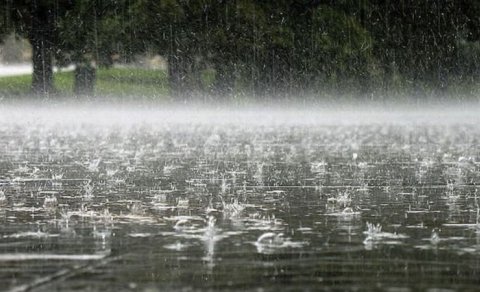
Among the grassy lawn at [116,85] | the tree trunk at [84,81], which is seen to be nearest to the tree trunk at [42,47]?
the grassy lawn at [116,85]

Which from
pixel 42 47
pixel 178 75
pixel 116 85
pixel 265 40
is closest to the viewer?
pixel 265 40

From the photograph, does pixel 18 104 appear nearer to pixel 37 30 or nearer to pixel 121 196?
pixel 37 30

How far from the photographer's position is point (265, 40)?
140 feet

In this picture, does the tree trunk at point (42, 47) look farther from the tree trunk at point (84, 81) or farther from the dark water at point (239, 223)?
the dark water at point (239, 223)

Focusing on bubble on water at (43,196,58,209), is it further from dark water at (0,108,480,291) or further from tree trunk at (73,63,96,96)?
tree trunk at (73,63,96,96)

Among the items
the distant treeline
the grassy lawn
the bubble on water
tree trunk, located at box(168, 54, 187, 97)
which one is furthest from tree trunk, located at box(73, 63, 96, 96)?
the bubble on water

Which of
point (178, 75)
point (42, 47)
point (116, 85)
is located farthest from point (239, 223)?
point (116, 85)

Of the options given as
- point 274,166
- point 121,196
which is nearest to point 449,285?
point 121,196

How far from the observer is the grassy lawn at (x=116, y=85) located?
46.8 m

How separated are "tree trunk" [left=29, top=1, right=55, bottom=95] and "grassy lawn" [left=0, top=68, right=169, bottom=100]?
0.72m

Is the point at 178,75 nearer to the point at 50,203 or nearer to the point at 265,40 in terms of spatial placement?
the point at 265,40

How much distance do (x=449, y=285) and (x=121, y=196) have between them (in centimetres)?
485

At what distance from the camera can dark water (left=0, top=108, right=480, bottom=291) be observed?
5.28 metres

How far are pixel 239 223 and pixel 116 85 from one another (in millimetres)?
45717
